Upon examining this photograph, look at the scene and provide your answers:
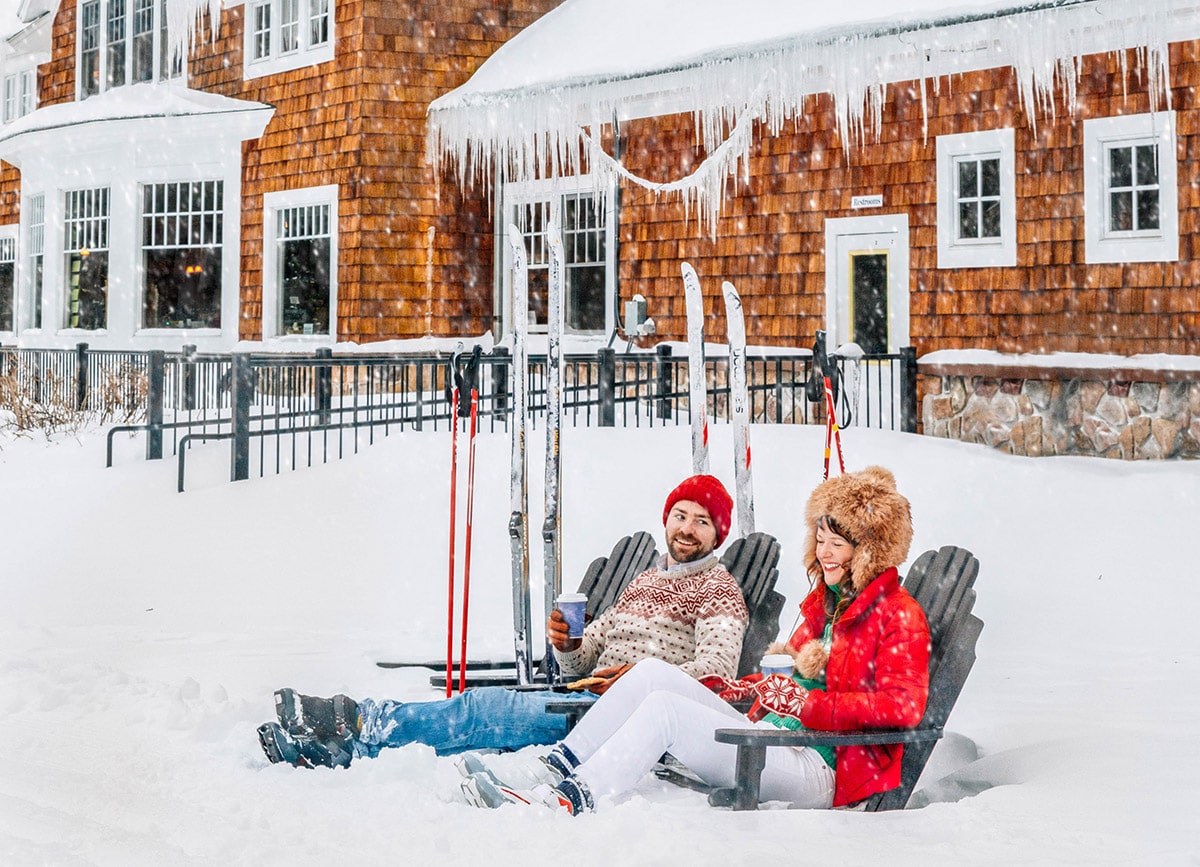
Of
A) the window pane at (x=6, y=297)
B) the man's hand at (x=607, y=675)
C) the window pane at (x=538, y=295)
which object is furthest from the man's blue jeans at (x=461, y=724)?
the window pane at (x=6, y=297)

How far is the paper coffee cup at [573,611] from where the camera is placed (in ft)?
16.3

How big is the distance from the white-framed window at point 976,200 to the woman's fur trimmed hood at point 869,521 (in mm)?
9283

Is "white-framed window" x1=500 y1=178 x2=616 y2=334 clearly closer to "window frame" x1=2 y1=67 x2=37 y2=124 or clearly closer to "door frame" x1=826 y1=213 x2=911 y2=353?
"door frame" x1=826 y1=213 x2=911 y2=353

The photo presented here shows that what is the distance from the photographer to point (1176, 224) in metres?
11.6

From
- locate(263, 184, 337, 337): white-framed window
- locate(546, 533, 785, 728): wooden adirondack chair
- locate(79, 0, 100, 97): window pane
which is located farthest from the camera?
locate(79, 0, 100, 97): window pane

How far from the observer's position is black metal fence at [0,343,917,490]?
1138cm

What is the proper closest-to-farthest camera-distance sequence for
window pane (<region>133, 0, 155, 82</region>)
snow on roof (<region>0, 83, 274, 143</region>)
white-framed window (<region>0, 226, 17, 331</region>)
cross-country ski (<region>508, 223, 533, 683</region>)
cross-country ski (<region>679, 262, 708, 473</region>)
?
cross-country ski (<region>508, 223, 533, 683</region>) < cross-country ski (<region>679, 262, 708, 473</region>) < snow on roof (<region>0, 83, 274, 143</region>) < window pane (<region>133, 0, 155, 82</region>) < white-framed window (<region>0, 226, 17, 331</region>)

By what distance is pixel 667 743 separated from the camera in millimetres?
4016

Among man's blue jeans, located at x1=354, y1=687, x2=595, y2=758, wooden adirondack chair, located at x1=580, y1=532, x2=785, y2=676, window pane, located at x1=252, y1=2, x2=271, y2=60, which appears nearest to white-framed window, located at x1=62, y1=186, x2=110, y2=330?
window pane, located at x1=252, y1=2, x2=271, y2=60

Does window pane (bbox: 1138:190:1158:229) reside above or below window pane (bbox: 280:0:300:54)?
below

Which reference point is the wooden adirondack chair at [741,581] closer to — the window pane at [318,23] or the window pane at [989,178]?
the window pane at [989,178]

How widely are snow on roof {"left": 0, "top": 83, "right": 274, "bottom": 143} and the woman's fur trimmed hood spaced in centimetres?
1470

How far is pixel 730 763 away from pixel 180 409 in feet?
43.5

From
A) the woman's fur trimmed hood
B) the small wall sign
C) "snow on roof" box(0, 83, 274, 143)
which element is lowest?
the woman's fur trimmed hood
